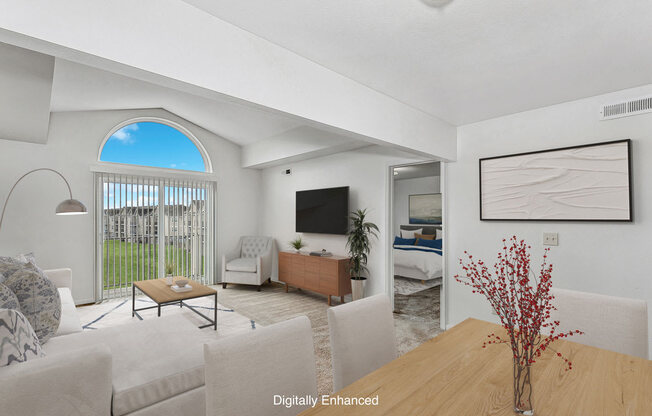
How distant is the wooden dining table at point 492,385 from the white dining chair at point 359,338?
0.80 ft

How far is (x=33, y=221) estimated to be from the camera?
163 inches

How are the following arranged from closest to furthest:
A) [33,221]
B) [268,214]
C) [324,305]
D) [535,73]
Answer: [535,73] → [33,221] → [324,305] → [268,214]

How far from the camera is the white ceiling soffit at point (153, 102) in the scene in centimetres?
338

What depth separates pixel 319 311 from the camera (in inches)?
167

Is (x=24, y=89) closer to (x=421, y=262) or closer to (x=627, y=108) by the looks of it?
(x=627, y=108)

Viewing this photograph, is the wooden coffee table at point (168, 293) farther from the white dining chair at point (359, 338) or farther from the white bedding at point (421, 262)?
the white bedding at point (421, 262)

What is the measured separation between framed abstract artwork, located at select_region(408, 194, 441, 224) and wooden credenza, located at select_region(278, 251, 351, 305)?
3398mm

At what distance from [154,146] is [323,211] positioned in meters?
3.31

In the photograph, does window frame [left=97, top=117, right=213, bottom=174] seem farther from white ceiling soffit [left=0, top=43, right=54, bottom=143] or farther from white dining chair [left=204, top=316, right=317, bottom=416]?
white dining chair [left=204, top=316, right=317, bottom=416]

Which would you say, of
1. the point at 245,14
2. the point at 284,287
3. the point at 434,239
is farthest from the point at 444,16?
the point at 434,239

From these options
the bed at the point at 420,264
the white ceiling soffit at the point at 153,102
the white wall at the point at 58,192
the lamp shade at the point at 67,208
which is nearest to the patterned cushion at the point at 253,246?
the white ceiling soffit at the point at 153,102

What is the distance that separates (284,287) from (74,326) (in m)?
3.47

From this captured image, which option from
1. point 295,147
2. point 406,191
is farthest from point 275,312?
point 406,191

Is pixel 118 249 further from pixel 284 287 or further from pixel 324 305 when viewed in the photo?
pixel 324 305
